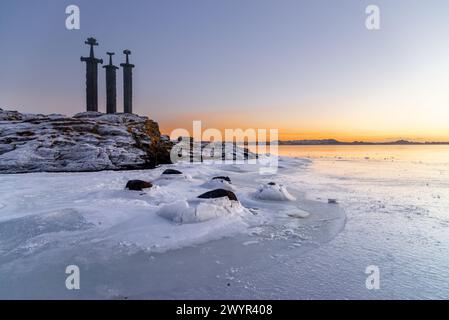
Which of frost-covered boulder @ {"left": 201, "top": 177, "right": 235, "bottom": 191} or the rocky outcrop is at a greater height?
the rocky outcrop

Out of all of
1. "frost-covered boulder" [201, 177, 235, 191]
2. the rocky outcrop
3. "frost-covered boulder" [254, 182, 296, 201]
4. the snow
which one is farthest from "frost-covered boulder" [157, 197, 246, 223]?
the rocky outcrop

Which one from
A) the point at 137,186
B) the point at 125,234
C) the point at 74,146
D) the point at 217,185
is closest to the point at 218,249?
the point at 125,234

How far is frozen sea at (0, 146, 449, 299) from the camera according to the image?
282 centimetres

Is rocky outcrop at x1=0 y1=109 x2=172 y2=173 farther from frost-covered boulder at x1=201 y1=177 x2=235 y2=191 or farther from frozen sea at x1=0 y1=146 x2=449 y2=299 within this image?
frost-covered boulder at x1=201 y1=177 x2=235 y2=191

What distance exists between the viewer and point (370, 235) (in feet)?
15.3

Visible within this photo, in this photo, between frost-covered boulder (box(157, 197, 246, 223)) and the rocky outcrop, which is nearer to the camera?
frost-covered boulder (box(157, 197, 246, 223))

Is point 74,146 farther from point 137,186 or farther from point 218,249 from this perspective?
point 218,249

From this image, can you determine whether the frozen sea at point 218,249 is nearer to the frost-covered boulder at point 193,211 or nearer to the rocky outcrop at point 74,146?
the frost-covered boulder at point 193,211

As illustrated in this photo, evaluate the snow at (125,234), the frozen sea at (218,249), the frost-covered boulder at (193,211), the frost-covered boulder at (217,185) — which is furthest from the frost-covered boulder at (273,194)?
the frost-covered boulder at (193,211)

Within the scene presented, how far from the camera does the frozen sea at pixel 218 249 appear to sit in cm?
282

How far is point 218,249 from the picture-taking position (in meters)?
3.96

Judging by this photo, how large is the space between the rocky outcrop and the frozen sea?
255 inches
